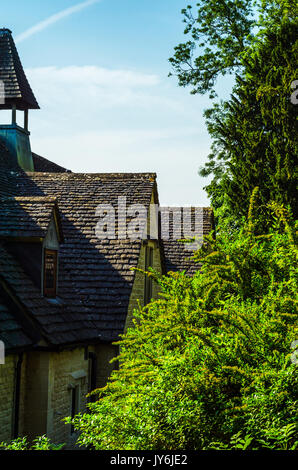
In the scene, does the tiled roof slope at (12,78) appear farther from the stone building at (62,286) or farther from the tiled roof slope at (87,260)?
the tiled roof slope at (87,260)

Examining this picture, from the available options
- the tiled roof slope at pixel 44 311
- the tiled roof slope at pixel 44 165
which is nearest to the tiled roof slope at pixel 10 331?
the tiled roof slope at pixel 44 311


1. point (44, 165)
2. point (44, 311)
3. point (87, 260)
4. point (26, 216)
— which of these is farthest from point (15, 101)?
point (44, 311)

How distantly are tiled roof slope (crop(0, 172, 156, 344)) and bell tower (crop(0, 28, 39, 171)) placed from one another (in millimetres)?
5007

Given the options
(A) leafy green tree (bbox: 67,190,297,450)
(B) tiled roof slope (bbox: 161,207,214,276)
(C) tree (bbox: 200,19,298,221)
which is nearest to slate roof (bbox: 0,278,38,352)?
(A) leafy green tree (bbox: 67,190,297,450)

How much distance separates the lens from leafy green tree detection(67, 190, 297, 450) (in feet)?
16.6

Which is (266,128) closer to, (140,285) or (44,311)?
(140,285)

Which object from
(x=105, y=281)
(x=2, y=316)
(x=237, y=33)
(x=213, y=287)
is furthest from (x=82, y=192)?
(x=237, y=33)

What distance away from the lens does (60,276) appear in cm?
1343

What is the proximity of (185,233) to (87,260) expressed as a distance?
9512 mm

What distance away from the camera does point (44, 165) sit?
31125mm

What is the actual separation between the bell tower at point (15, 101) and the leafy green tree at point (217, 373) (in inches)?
606

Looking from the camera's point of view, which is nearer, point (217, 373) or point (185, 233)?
point (217, 373)

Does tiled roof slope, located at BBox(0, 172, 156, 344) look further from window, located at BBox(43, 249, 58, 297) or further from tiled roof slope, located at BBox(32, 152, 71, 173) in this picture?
tiled roof slope, located at BBox(32, 152, 71, 173)
